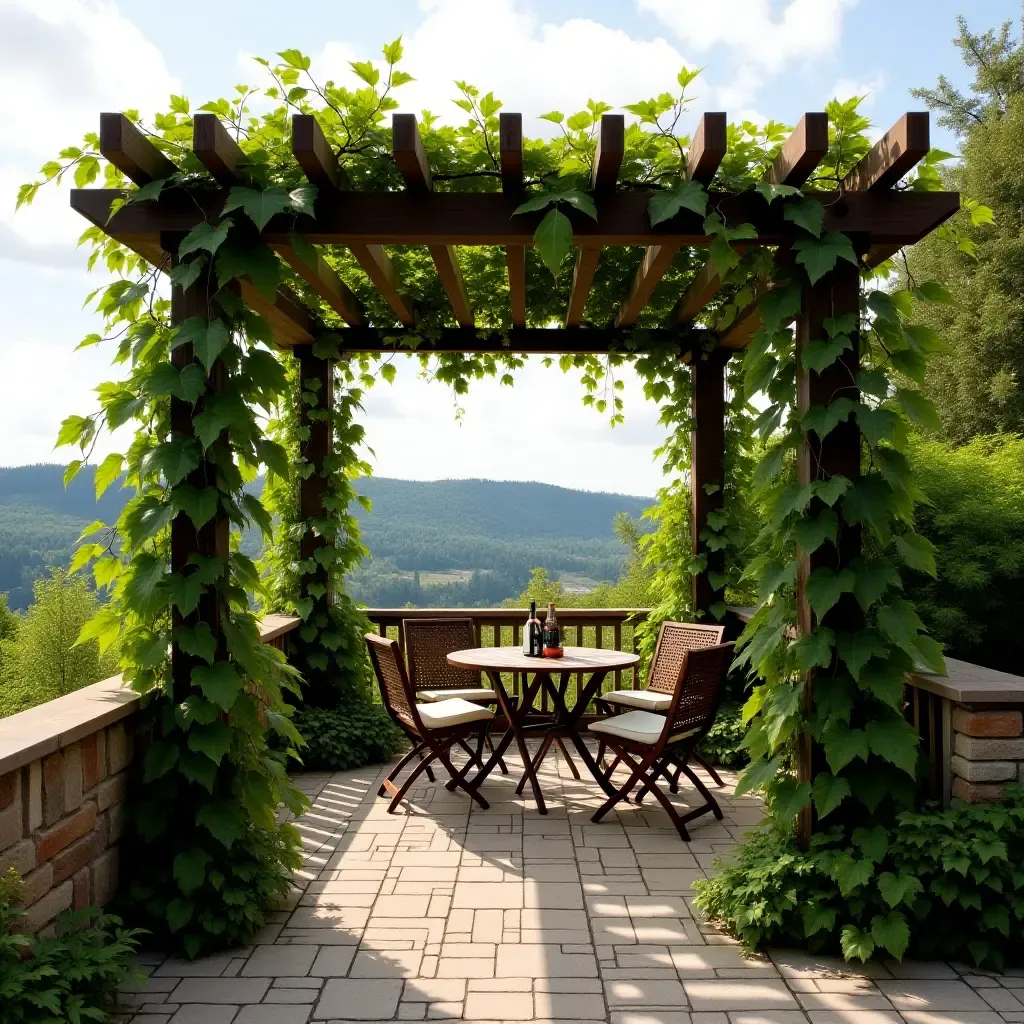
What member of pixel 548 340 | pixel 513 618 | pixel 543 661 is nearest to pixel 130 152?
pixel 543 661

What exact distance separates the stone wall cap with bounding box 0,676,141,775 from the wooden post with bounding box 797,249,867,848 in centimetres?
248

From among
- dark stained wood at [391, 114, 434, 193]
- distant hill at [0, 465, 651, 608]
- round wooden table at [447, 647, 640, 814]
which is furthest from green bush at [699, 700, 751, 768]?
distant hill at [0, 465, 651, 608]

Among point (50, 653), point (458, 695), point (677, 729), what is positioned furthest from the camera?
point (50, 653)

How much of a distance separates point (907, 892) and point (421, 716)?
261 cm

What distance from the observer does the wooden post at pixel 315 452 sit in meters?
6.43

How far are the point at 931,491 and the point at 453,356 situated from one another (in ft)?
12.6

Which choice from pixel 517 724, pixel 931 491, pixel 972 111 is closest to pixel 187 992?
pixel 517 724

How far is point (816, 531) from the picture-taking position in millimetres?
3301

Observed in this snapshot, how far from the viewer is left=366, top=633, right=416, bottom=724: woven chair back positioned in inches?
188

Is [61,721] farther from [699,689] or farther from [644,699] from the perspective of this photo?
[644,699]

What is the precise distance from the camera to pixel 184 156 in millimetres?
3369

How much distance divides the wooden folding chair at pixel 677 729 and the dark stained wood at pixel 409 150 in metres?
2.45

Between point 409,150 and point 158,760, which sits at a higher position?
point 409,150

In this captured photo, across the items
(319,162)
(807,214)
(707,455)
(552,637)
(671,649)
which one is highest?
(319,162)
